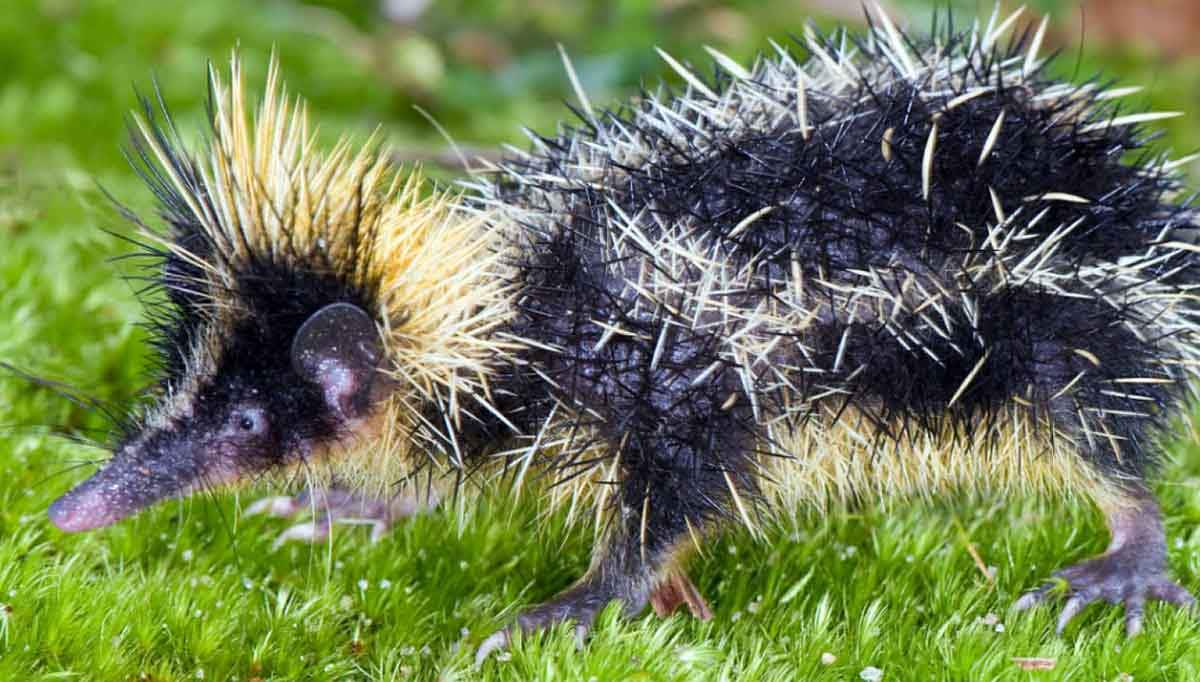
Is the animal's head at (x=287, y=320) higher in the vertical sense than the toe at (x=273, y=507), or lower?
higher

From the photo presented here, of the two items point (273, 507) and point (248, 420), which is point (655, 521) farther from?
point (273, 507)

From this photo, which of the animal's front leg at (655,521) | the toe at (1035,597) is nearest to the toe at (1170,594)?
the toe at (1035,597)

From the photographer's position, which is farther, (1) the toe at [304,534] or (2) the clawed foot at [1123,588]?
(1) the toe at [304,534]

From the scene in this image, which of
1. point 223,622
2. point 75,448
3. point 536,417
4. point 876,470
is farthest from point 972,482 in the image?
point 75,448

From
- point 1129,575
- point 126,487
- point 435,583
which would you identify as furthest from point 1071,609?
point 126,487

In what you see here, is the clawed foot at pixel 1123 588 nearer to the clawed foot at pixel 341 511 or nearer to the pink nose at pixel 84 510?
the clawed foot at pixel 341 511

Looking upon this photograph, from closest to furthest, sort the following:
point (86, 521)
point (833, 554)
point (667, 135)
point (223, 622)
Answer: point (86, 521), point (223, 622), point (667, 135), point (833, 554)

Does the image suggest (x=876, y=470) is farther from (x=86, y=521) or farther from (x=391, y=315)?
(x=86, y=521)
